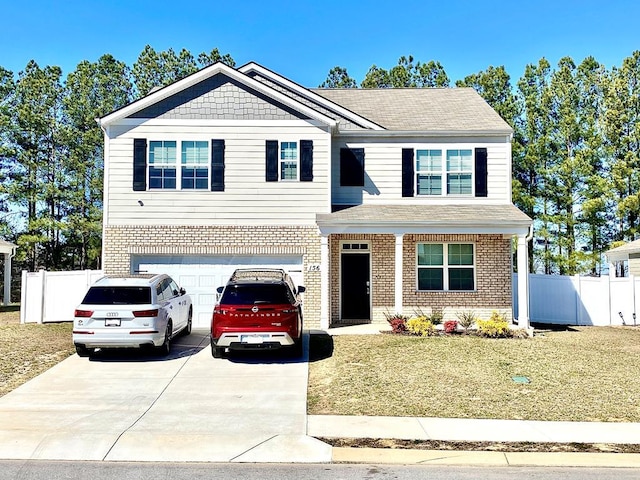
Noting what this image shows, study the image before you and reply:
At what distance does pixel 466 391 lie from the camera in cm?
962

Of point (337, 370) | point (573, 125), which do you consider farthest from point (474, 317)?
point (573, 125)

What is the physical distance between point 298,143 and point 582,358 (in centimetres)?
944

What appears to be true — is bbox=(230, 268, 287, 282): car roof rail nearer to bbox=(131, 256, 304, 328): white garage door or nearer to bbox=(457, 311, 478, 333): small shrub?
bbox=(131, 256, 304, 328): white garage door

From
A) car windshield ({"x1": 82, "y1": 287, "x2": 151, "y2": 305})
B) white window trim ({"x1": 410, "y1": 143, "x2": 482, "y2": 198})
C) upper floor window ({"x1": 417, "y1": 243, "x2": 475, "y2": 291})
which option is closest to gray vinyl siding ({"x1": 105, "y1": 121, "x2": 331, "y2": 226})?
white window trim ({"x1": 410, "y1": 143, "x2": 482, "y2": 198})

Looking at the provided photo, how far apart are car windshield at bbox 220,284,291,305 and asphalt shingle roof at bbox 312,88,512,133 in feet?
27.3

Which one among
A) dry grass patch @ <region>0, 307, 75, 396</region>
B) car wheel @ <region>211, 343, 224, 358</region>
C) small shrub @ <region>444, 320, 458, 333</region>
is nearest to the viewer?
dry grass patch @ <region>0, 307, 75, 396</region>

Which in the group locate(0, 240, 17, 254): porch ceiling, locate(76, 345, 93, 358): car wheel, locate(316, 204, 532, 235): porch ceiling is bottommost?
locate(76, 345, 93, 358): car wheel

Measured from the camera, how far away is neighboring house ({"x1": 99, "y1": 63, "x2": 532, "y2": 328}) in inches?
651

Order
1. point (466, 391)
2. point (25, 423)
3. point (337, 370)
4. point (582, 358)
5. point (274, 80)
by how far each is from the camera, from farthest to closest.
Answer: point (274, 80)
point (582, 358)
point (337, 370)
point (466, 391)
point (25, 423)

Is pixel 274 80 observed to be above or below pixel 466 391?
above

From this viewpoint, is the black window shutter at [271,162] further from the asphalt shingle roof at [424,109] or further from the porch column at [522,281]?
the porch column at [522,281]

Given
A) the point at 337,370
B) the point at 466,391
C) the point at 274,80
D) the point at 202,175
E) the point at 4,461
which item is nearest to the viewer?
the point at 4,461

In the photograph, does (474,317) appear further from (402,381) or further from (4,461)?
(4,461)

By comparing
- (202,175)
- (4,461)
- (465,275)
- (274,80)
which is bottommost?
(4,461)
